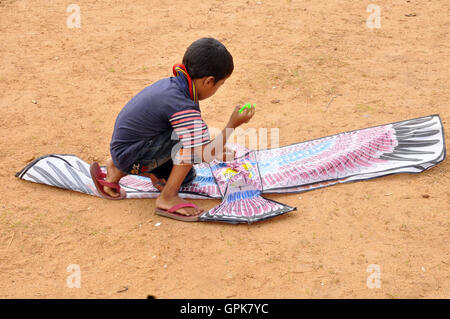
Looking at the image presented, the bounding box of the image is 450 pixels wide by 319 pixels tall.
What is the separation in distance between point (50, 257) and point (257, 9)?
3965 mm

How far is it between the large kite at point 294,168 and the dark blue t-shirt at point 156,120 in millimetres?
342

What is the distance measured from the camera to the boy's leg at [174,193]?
2432 mm

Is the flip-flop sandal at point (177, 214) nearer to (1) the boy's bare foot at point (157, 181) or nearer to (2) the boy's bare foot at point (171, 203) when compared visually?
(2) the boy's bare foot at point (171, 203)

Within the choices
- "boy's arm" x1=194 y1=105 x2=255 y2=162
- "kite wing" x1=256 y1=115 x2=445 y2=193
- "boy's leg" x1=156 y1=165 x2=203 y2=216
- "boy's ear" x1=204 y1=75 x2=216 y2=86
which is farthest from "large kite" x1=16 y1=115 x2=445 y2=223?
"boy's ear" x1=204 y1=75 x2=216 y2=86

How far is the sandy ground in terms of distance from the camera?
204 cm

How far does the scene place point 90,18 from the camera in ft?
17.0

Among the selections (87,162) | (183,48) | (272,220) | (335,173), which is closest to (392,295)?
(272,220)

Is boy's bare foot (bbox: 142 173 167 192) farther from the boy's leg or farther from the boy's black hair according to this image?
the boy's black hair

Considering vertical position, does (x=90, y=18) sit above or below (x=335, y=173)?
above

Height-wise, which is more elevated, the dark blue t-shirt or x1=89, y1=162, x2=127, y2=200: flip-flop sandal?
the dark blue t-shirt

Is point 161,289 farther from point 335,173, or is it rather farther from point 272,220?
point 335,173

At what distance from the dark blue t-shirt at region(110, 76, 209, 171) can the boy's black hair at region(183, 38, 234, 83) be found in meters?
0.09

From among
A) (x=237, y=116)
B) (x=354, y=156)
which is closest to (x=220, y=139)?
(x=237, y=116)

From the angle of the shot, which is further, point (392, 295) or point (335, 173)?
point (335, 173)
